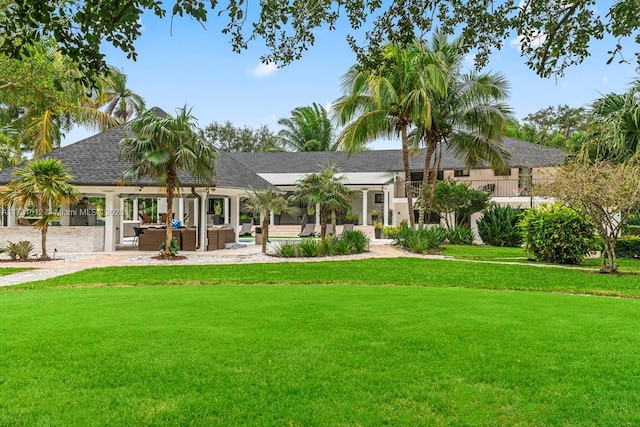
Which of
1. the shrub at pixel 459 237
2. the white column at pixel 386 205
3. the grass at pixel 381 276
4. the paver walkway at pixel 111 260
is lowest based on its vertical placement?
the grass at pixel 381 276

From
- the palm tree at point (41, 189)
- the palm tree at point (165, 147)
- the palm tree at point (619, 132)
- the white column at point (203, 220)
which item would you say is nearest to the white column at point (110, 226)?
the palm tree at point (41, 189)

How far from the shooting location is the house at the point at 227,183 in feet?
64.4

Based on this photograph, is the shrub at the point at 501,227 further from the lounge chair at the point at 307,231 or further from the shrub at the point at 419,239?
the lounge chair at the point at 307,231

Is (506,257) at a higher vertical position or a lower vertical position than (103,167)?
lower

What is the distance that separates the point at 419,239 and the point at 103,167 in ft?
45.0

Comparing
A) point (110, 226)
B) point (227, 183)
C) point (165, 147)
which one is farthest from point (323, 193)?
point (110, 226)

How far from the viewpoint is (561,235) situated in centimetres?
1555

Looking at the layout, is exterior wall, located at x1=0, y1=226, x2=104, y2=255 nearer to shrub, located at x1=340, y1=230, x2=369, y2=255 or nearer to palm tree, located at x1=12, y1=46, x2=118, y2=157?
palm tree, located at x1=12, y1=46, x2=118, y2=157

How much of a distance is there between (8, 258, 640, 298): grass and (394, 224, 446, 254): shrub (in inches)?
146

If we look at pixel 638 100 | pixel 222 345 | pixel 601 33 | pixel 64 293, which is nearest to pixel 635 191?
pixel 638 100

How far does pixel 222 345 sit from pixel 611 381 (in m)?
4.05

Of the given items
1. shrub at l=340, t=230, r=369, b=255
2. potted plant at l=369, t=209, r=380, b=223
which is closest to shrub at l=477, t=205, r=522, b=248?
shrub at l=340, t=230, r=369, b=255

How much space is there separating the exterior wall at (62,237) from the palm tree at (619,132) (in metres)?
18.5

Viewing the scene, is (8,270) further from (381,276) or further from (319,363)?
(319,363)
